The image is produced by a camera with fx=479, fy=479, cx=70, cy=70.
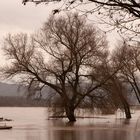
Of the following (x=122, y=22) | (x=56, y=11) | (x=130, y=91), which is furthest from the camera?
(x=130, y=91)

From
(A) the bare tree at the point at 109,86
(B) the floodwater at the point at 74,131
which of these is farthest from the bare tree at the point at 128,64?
(B) the floodwater at the point at 74,131

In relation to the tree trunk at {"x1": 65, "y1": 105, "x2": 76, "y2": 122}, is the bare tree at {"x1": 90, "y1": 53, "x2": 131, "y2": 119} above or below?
above

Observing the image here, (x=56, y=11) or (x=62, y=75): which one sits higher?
(x=62, y=75)

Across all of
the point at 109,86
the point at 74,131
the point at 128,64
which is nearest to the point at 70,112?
the point at 109,86

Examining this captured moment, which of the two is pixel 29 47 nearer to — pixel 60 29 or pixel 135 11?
pixel 60 29

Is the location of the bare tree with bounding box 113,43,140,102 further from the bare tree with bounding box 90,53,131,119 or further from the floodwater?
the floodwater

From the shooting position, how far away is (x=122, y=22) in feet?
28.6

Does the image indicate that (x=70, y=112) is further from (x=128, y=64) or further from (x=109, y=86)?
(x=128, y=64)

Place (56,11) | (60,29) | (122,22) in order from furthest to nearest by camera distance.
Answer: (60,29), (122,22), (56,11)

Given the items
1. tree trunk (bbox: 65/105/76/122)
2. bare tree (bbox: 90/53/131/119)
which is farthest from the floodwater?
tree trunk (bbox: 65/105/76/122)

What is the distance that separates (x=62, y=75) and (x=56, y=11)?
139 feet

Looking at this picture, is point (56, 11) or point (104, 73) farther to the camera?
point (104, 73)

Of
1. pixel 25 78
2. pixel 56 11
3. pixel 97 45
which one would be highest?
pixel 97 45

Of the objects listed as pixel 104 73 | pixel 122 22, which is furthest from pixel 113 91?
pixel 122 22
